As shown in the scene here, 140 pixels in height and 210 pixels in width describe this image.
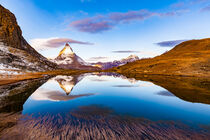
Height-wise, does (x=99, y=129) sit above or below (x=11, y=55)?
below

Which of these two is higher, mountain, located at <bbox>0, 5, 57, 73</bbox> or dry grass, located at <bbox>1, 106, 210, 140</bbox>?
mountain, located at <bbox>0, 5, 57, 73</bbox>

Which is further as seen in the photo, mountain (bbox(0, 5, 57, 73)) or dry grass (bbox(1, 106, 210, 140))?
mountain (bbox(0, 5, 57, 73))

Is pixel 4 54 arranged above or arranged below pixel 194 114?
above

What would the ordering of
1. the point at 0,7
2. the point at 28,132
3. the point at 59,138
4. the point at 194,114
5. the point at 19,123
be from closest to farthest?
the point at 59,138, the point at 28,132, the point at 19,123, the point at 194,114, the point at 0,7

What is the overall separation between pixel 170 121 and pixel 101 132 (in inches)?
347

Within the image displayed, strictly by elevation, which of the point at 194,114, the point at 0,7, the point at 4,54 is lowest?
the point at 194,114

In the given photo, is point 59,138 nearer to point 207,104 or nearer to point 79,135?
point 79,135

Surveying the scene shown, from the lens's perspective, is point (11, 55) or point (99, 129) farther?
point (11, 55)

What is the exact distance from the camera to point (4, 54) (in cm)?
13275

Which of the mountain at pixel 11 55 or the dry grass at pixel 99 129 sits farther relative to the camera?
the mountain at pixel 11 55

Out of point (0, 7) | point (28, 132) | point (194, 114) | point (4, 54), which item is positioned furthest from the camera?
point (0, 7)

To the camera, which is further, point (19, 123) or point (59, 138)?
point (19, 123)

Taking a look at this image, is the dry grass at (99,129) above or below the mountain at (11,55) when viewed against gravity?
below

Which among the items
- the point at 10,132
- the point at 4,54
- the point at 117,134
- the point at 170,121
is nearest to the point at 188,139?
the point at 170,121
